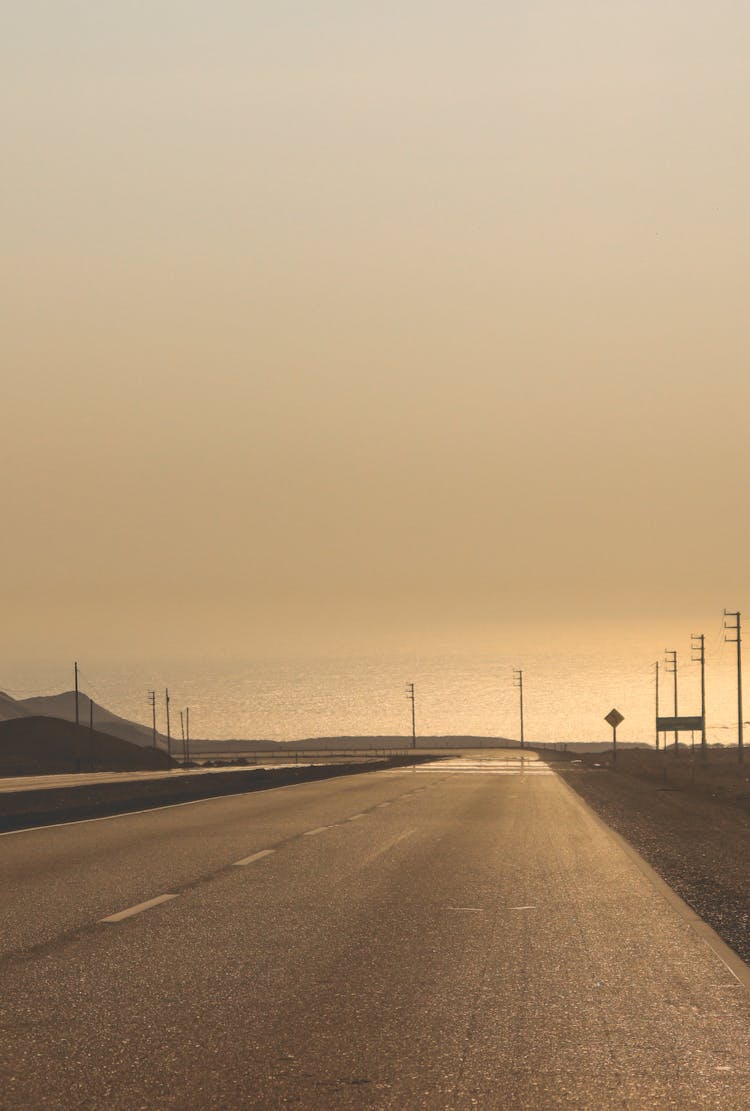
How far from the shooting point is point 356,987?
8.73m

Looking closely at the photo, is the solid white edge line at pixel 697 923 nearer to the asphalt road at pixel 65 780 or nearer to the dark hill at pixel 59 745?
the asphalt road at pixel 65 780

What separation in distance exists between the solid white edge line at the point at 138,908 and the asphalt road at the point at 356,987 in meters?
0.06

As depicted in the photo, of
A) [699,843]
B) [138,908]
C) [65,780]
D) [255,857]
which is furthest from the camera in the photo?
[65,780]

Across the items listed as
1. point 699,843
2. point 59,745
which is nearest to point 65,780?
point 699,843

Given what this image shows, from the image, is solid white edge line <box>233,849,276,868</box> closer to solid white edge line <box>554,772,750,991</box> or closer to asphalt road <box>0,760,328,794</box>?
solid white edge line <box>554,772,750,991</box>

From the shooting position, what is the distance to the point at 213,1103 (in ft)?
19.8

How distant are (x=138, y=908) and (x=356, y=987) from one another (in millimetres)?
4096

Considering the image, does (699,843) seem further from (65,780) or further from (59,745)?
(59,745)

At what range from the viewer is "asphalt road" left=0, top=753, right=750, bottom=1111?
21.0 ft

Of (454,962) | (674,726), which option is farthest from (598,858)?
(674,726)

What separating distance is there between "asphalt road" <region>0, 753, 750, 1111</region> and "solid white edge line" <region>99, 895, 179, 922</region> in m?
0.06

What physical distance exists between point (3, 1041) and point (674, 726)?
6883 inches

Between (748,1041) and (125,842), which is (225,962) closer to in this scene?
(748,1041)

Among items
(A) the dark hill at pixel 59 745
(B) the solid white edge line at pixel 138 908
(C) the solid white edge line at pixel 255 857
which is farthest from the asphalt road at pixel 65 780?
(A) the dark hill at pixel 59 745
